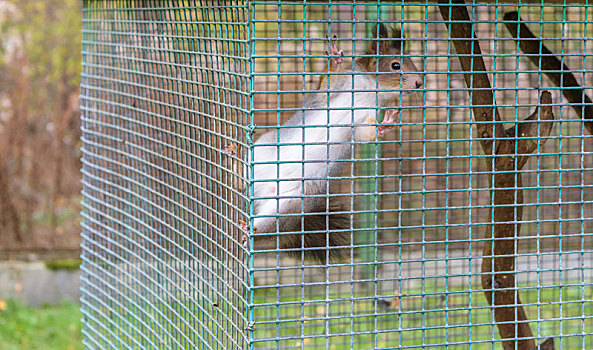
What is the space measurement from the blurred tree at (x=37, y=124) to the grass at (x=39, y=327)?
735 millimetres

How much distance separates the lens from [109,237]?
364 centimetres

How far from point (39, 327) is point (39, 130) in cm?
179

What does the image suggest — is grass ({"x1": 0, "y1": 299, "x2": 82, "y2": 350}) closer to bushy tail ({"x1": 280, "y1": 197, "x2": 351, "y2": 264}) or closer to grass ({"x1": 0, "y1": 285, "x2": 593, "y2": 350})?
grass ({"x1": 0, "y1": 285, "x2": 593, "y2": 350})

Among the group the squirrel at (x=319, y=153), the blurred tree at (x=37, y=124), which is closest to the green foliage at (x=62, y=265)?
the blurred tree at (x=37, y=124)

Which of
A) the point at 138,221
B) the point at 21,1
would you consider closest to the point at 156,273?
the point at 138,221

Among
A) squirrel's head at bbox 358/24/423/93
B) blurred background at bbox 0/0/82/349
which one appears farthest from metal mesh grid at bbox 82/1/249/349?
blurred background at bbox 0/0/82/349

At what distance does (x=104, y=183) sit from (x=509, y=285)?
74.0 inches

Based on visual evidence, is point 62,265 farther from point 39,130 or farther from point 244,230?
point 244,230

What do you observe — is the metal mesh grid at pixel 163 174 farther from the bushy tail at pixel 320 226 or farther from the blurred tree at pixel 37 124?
the blurred tree at pixel 37 124

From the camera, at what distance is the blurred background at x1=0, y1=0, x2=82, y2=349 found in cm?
662

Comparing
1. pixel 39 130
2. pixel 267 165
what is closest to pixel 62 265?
pixel 39 130

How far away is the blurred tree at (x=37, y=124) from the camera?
6.63 meters

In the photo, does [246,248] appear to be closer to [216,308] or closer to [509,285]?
[216,308]

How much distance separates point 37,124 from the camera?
670cm
